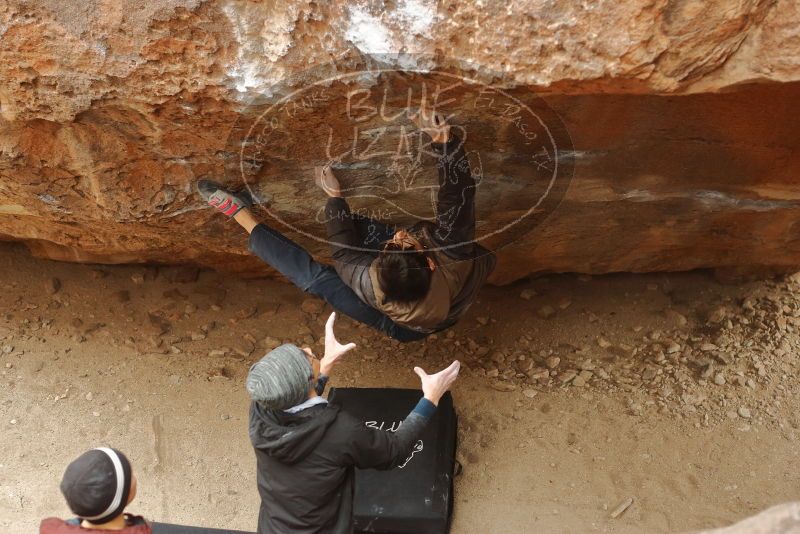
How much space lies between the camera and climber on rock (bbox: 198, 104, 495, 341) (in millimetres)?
2203

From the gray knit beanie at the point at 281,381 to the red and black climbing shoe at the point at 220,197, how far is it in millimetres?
656

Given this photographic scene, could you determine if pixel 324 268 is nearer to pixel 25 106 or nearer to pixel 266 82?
pixel 266 82

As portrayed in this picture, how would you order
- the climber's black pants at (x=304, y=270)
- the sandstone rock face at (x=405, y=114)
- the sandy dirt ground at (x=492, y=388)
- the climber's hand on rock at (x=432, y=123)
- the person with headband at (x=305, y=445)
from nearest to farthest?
the sandstone rock face at (x=405, y=114) < the person with headband at (x=305, y=445) < the climber's hand on rock at (x=432, y=123) < the climber's black pants at (x=304, y=270) < the sandy dirt ground at (x=492, y=388)

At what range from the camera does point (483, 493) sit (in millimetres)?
2689

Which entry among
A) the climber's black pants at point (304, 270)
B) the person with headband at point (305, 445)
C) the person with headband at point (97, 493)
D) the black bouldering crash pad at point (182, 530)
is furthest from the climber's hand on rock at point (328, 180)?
the black bouldering crash pad at point (182, 530)

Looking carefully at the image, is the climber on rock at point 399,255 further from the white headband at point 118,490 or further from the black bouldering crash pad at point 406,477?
the white headband at point 118,490

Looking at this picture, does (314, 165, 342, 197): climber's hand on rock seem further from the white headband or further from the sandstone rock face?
the white headband

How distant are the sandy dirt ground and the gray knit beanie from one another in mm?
985

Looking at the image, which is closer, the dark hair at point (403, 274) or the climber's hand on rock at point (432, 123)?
the climber's hand on rock at point (432, 123)

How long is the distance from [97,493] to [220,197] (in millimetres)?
979

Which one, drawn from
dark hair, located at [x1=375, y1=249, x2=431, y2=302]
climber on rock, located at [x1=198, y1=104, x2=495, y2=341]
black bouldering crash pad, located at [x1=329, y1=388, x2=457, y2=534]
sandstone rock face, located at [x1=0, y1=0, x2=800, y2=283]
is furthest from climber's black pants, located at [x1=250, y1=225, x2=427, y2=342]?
black bouldering crash pad, located at [x1=329, y1=388, x2=457, y2=534]

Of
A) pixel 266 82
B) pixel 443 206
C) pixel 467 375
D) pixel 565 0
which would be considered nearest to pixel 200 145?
pixel 266 82

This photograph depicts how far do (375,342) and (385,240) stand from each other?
0.98 meters

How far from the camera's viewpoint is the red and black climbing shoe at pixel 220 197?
2414 millimetres
